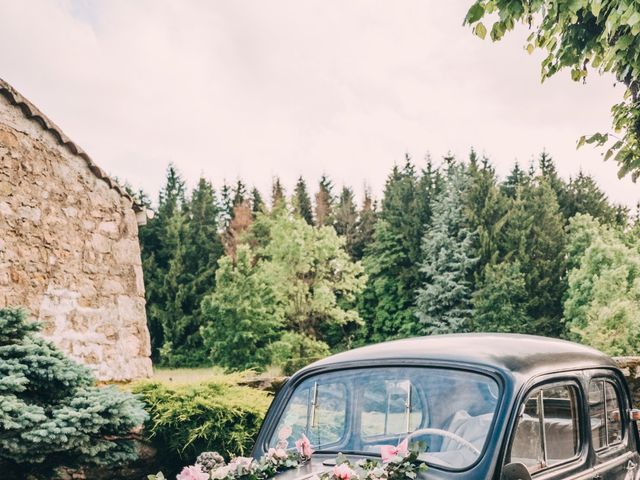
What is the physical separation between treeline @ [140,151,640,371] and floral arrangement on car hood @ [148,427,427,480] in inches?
886

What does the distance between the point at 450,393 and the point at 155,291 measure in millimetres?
36504

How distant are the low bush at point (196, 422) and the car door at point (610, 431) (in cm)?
305

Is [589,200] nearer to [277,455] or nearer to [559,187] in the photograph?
[559,187]

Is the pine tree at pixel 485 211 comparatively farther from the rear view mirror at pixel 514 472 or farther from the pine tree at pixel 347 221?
the rear view mirror at pixel 514 472

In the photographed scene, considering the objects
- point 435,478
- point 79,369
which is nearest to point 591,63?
point 435,478

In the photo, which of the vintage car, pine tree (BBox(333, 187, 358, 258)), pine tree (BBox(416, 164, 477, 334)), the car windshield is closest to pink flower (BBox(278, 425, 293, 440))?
the car windshield

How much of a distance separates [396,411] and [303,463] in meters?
0.60

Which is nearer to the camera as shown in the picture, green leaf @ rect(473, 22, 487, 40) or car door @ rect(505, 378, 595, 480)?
car door @ rect(505, 378, 595, 480)

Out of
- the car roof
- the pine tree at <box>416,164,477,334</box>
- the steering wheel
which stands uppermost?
the pine tree at <box>416,164,477,334</box>

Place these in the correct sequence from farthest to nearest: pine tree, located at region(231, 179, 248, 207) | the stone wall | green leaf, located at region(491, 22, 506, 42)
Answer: pine tree, located at region(231, 179, 248, 207), the stone wall, green leaf, located at region(491, 22, 506, 42)

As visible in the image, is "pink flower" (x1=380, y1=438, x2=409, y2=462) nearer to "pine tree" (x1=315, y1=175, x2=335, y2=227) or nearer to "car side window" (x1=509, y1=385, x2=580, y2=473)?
"car side window" (x1=509, y1=385, x2=580, y2=473)

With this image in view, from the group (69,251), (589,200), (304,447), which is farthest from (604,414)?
(589,200)

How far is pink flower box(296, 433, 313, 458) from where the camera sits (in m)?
3.39

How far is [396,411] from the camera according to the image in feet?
11.1
